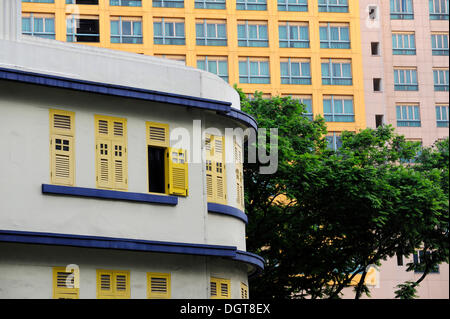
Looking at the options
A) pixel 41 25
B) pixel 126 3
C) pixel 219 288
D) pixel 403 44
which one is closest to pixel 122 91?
pixel 219 288

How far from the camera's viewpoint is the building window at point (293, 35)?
67.8 metres

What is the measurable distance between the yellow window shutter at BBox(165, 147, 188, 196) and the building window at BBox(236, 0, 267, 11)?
4471 centimetres

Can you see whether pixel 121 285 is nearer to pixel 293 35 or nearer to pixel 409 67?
pixel 293 35

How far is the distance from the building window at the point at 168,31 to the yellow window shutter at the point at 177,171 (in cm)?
4259

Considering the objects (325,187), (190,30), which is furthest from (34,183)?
(190,30)

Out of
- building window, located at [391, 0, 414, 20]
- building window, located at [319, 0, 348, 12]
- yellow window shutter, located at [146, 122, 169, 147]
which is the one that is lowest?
yellow window shutter, located at [146, 122, 169, 147]

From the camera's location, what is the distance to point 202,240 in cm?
2352

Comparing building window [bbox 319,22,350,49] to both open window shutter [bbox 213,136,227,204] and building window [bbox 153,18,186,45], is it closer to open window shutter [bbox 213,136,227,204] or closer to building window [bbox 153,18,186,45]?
building window [bbox 153,18,186,45]

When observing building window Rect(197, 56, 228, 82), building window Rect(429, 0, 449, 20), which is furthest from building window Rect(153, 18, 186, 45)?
building window Rect(429, 0, 449, 20)

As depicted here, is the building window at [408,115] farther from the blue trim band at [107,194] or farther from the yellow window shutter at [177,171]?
the blue trim band at [107,194]

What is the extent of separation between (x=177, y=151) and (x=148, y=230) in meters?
2.25

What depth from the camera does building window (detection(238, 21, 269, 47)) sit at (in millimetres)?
67125

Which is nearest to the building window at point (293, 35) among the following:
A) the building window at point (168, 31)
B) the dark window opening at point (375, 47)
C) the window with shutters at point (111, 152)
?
the dark window opening at point (375, 47)

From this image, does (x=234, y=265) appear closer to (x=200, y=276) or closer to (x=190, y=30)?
(x=200, y=276)
